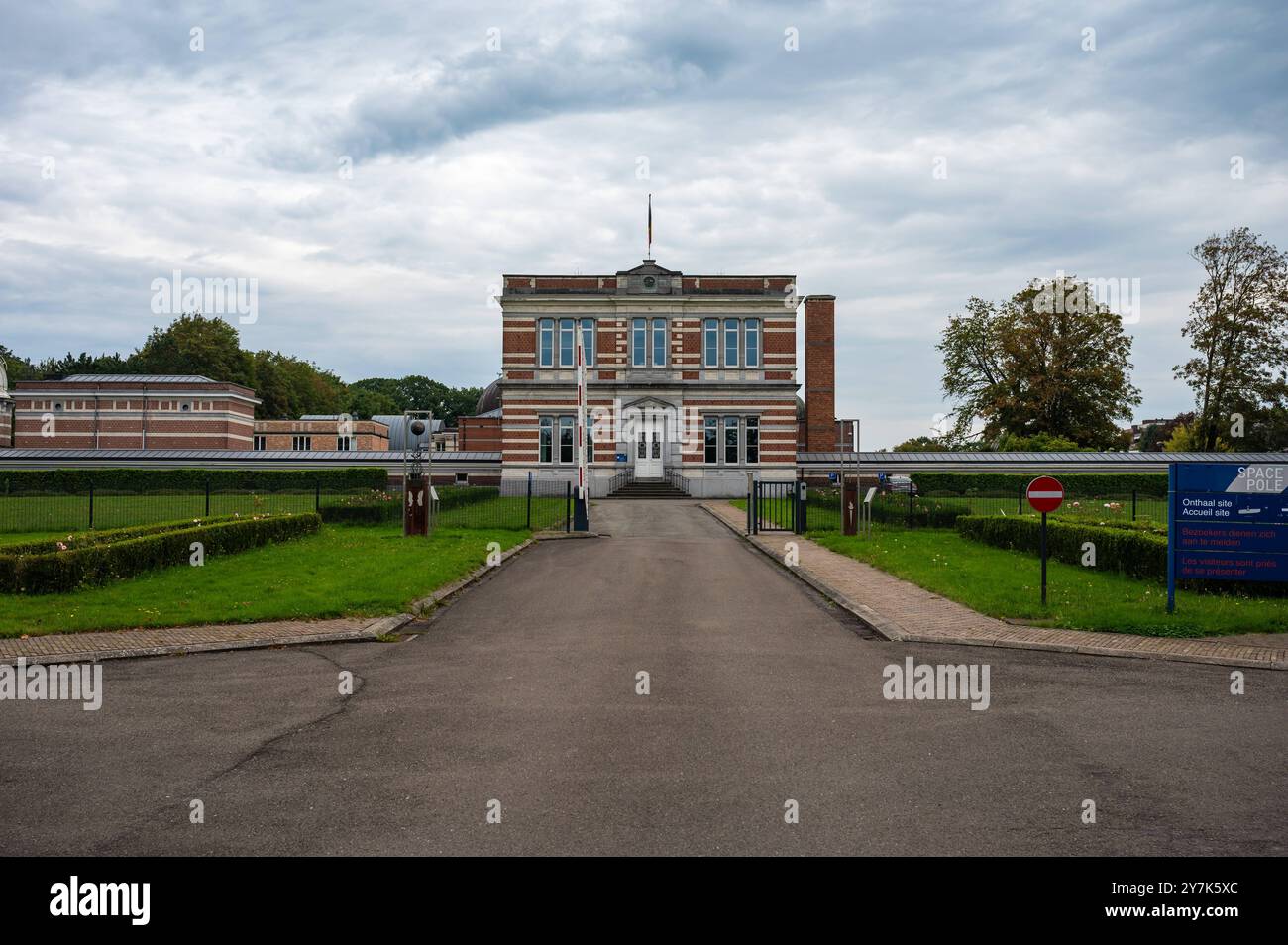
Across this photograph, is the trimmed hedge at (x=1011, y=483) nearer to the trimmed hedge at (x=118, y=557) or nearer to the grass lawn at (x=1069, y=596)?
the grass lawn at (x=1069, y=596)

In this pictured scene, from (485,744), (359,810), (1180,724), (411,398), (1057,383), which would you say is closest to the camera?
(359,810)

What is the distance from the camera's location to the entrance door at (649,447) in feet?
165

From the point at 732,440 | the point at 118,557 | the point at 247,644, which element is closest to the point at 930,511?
the point at 118,557

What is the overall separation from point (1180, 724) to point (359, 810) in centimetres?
659

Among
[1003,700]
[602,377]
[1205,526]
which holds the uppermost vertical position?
[602,377]

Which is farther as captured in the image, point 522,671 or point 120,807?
point 522,671

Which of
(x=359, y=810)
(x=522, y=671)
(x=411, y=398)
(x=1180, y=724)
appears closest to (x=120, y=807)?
(x=359, y=810)

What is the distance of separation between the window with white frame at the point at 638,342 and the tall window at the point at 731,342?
436 cm

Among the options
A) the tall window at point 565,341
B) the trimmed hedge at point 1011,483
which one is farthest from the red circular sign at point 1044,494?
the tall window at point 565,341

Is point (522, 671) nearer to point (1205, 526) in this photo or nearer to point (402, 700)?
point (402, 700)

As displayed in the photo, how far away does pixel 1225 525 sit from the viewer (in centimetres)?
1361

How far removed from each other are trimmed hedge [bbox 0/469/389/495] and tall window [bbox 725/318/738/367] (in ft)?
61.7

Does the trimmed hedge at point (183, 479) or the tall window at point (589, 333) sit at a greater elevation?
the tall window at point (589, 333)

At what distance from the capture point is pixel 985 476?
49312mm
